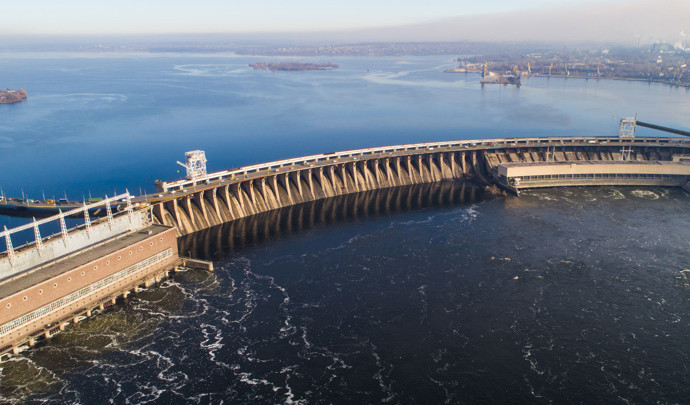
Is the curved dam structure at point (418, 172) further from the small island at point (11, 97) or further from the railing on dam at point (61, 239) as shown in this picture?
the small island at point (11, 97)

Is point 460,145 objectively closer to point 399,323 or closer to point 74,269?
point 399,323

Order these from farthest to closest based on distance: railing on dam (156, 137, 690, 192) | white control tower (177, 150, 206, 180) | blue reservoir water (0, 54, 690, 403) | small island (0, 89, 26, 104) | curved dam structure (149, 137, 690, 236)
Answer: small island (0, 89, 26, 104) → railing on dam (156, 137, 690, 192) → white control tower (177, 150, 206, 180) → curved dam structure (149, 137, 690, 236) → blue reservoir water (0, 54, 690, 403)

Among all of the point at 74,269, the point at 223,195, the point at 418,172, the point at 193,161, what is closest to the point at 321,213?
the point at 223,195

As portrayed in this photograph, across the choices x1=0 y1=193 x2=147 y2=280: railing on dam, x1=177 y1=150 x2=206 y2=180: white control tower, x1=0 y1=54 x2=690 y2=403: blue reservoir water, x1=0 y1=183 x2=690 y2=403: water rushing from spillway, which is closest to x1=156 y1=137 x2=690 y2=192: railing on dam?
x1=0 y1=54 x2=690 y2=403: blue reservoir water

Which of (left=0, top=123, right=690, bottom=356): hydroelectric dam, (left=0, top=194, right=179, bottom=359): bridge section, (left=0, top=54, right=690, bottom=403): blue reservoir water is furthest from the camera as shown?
(left=0, top=123, right=690, bottom=356): hydroelectric dam

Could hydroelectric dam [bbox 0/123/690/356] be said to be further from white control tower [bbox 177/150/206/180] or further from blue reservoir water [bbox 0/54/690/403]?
blue reservoir water [bbox 0/54/690/403]

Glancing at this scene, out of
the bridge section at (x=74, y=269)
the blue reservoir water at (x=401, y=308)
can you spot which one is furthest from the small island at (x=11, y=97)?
the bridge section at (x=74, y=269)

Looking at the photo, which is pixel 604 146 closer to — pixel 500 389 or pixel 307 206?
pixel 307 206

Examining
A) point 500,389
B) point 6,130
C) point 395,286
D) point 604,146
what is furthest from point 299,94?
point 500,389
